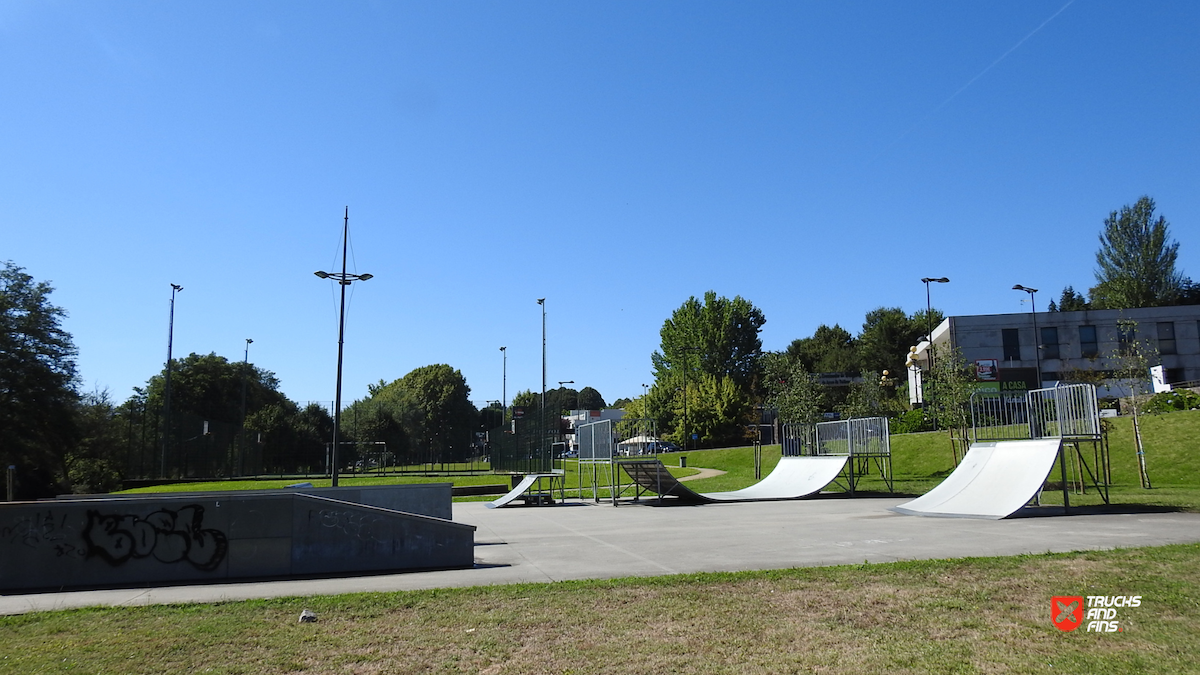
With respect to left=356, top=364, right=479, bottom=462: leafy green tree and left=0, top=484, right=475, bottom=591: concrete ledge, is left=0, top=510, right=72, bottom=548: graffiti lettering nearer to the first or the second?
left=0, top=484, right=475, bottom=591: concrete ledge

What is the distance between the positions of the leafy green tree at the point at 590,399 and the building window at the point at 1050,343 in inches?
5177

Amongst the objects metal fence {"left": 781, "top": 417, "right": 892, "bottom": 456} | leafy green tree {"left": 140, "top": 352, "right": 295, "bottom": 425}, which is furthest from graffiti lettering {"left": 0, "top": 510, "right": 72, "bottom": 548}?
leafy green tree {"left": 140, "top": 352, "right": 295, "bottom": 425}

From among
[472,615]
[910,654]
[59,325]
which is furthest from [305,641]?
[59,325]

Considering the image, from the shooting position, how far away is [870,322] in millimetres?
98062

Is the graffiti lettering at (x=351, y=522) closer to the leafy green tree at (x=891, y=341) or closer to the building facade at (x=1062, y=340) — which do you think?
the building facade at (x=1062, y=340)

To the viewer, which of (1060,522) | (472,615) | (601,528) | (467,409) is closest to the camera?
(472,615)

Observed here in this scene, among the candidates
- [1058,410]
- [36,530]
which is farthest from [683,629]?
[1058,410]

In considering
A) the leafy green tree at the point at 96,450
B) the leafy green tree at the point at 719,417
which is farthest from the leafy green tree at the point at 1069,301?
the leafy green tree at the point at 96,450

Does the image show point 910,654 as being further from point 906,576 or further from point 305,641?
point 305,641

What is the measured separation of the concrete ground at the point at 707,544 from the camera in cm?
877

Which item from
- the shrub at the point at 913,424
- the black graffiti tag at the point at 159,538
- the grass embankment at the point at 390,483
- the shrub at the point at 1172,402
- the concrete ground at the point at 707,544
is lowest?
the grass embankment at the point at 390,483

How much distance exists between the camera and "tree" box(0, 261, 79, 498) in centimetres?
3947

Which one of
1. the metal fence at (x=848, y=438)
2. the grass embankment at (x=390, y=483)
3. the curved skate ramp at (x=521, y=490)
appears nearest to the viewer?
the curved skate ramp at (x=521, y=490)

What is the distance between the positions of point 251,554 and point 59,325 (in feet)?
143
